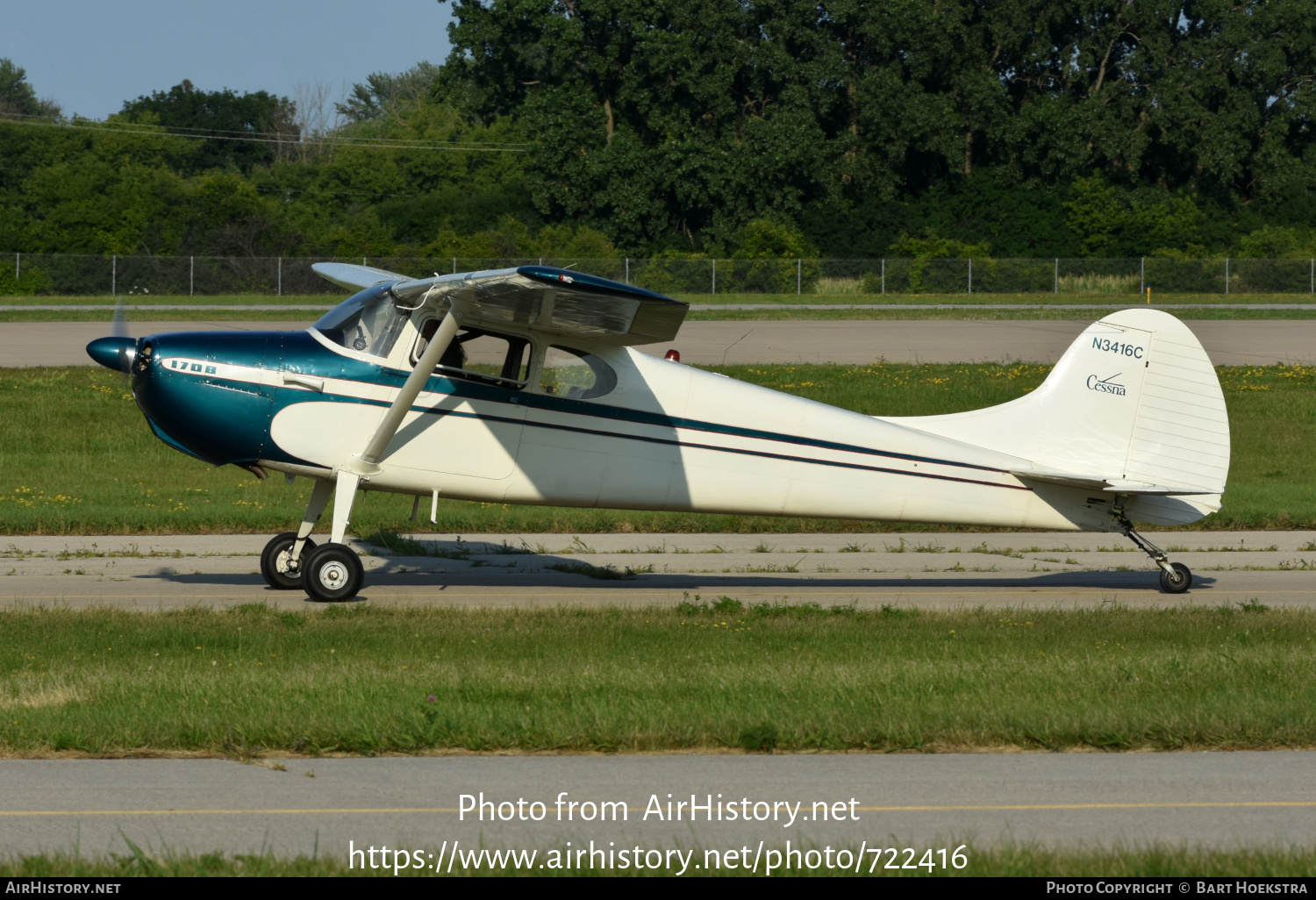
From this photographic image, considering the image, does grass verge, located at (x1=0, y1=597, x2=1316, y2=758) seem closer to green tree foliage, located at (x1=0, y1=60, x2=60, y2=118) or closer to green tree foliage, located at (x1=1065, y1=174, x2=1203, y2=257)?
green tree foliage, located at (x1=1065, y1=174, x2=1203, y2=257)

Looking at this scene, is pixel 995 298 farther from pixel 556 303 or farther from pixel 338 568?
pixel 338 568

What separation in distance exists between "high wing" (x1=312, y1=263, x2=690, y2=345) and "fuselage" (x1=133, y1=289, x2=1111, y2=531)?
35cm

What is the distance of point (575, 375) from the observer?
A: 12.1 meters

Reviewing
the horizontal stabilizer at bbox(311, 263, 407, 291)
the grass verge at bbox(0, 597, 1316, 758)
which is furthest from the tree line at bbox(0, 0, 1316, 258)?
the grass verge at bbox(0, 597, 1316, 758)

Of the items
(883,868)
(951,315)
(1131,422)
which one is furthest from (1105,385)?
(951,315)

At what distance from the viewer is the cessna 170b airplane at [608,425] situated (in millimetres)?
11469

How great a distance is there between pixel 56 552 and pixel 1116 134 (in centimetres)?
5441

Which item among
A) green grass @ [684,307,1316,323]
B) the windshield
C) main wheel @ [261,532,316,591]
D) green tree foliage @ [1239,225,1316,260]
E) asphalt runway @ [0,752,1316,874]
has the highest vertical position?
green tree foliage @ [1239,225,1316,260]

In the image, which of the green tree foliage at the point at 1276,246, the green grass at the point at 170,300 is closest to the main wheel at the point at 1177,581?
the green grass at the point at 170,300

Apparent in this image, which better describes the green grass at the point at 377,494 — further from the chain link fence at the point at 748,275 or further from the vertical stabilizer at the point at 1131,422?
the chain link fence at the point at 748,275

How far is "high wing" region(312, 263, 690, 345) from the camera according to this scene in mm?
10133

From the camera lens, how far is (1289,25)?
59812 millimetres

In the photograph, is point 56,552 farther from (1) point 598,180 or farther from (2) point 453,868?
(1) point 598,180

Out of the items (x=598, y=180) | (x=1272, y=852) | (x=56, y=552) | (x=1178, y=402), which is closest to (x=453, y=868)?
(x=1272, y=852)
